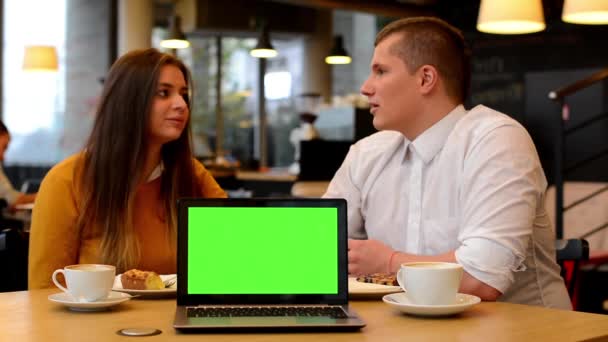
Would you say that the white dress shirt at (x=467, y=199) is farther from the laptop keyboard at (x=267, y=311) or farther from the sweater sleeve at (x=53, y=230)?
the sweater sleeve at (x=53, y=230)

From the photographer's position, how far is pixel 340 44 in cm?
1006

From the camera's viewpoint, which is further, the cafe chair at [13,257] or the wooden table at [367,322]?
the cafe chair at [13,257]

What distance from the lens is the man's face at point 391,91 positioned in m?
2.38

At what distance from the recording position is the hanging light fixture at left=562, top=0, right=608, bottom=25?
4.71 meters

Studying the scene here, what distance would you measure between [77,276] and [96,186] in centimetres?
80

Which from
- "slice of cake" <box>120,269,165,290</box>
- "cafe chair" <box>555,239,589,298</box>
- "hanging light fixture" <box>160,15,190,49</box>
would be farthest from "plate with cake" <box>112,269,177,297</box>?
"hanging light fixture" <box>160,15,190,49</box>

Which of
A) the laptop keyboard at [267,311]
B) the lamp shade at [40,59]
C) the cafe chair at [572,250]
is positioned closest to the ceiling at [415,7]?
the lamp shade at [40,59]

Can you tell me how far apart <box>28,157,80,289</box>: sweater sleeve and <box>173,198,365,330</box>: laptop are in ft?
2.61

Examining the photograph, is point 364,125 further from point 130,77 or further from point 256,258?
point 256,258

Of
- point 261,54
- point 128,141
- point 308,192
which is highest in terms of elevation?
point 261,54

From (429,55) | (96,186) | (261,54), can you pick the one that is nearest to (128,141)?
(96,186)

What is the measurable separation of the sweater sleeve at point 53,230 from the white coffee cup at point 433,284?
1.10 meters

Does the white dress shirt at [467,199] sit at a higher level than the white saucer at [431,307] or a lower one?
higher

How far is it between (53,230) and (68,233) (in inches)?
1.6
